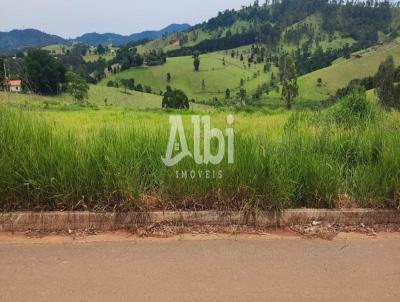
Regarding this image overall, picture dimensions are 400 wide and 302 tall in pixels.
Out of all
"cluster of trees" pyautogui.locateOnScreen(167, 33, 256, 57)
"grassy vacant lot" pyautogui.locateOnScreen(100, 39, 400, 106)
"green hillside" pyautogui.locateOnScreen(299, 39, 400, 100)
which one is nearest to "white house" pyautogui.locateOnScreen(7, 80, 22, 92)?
"grassy vacant lot" pyautogui.locateOnScreen(100, 39, 400, 106)

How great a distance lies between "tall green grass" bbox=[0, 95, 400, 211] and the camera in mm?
4203

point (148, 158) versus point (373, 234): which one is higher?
point (148, 158)

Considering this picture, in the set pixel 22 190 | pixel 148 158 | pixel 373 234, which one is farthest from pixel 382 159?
pixel 22 190

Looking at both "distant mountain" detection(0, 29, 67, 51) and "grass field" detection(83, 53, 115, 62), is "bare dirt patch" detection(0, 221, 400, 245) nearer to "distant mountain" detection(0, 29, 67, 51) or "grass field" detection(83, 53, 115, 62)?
"distant mountain" detection(0, 29, 67, 51)

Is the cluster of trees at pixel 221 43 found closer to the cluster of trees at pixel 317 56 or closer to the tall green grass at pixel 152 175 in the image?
the cluster of trees at pixel 317 56

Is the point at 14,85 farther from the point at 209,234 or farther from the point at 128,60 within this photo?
the point at 128,60

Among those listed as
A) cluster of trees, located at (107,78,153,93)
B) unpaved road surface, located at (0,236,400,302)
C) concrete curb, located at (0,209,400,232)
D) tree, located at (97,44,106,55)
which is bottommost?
cluster of trees, located at (107,78,153,93)

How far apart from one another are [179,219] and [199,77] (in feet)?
410

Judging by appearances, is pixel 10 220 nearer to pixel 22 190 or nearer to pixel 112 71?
pixel 22 190

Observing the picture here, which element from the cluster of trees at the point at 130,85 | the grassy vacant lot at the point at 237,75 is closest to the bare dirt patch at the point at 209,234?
the grassy vacant lot at the point at 237,75

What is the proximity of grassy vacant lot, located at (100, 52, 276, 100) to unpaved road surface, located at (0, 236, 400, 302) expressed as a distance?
111m

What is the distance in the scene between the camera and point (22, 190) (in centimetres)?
422

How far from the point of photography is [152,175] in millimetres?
4434

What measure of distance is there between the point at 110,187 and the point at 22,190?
856 mm
